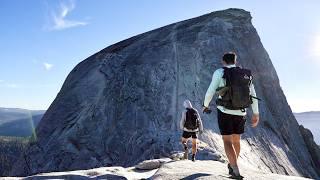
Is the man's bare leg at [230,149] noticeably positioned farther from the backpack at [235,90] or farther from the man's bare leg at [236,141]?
the backpack at [235,90]

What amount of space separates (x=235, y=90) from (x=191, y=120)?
813 centimetres

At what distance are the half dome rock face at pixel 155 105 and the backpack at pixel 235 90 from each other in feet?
57.4

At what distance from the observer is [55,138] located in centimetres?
3541

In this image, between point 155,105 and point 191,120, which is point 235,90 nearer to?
point 191,120

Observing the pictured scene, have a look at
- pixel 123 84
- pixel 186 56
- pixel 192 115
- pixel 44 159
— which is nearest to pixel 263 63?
pixel 186 56

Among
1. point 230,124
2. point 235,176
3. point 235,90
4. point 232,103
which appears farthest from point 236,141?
point 235,90

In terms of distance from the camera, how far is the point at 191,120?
681 inches

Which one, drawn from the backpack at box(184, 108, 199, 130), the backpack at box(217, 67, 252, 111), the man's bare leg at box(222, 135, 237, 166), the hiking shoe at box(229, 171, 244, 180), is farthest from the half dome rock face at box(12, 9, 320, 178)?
the backpack at box(217, 67, 252, 111)

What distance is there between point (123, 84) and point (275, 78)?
17.0 m

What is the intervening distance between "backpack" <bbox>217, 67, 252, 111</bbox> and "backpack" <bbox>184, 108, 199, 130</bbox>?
7.96 meters

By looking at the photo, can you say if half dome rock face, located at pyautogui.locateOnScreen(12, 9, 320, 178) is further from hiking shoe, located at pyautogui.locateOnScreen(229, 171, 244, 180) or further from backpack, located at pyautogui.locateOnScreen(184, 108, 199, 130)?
hiking shoe, located at pyautogui.locateOnScreen(229, 171, 244, 180)

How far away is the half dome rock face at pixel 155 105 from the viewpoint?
3133 centimetres

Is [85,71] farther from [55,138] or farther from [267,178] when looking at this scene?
[267,178]

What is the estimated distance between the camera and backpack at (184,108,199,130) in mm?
17303
